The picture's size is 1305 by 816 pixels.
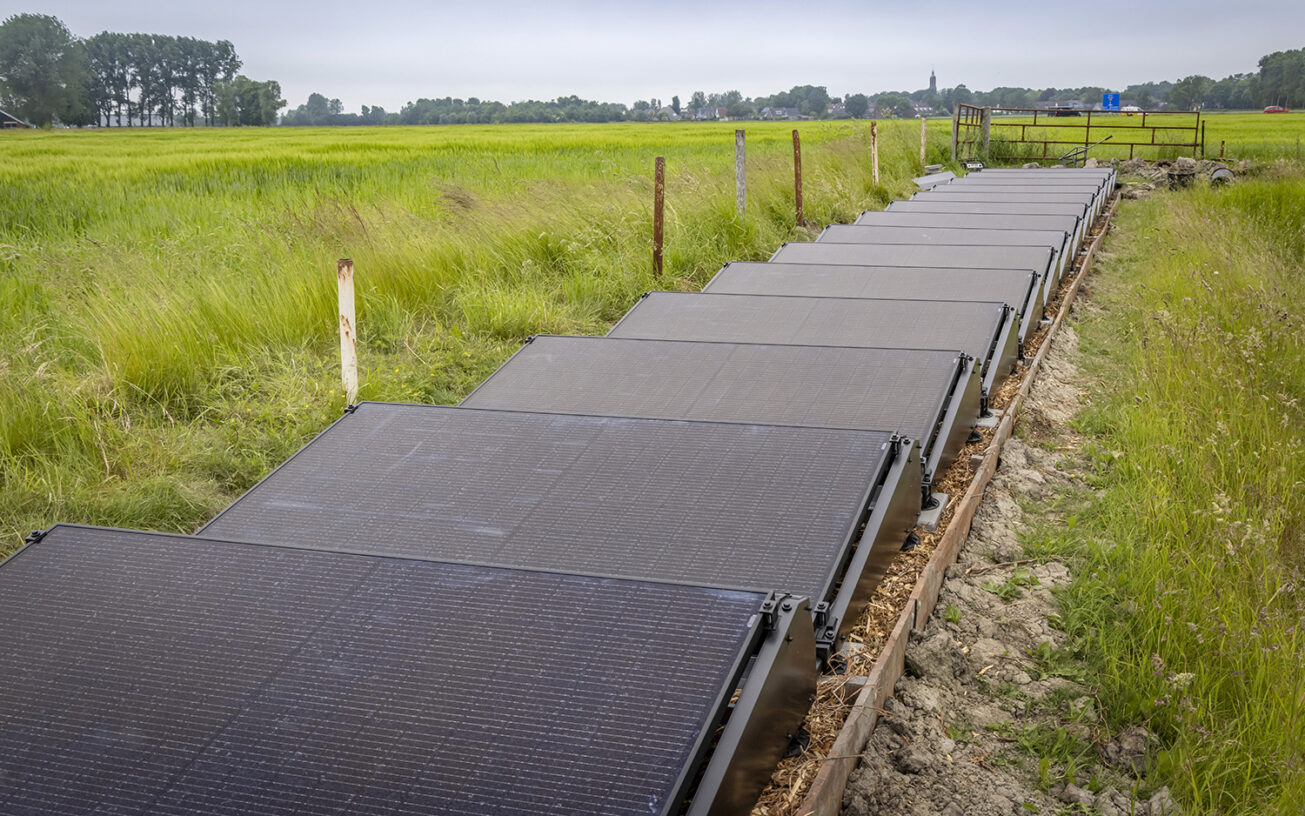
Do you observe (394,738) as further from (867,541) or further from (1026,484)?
(1026,484)

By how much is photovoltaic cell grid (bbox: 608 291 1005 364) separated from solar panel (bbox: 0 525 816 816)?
10.7ft

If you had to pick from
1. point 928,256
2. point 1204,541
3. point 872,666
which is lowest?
point 872,666

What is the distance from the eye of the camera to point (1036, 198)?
12.3m

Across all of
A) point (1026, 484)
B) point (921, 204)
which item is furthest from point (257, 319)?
point (921, 204)

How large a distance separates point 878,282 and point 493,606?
206 inches

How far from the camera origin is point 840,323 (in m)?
5.65

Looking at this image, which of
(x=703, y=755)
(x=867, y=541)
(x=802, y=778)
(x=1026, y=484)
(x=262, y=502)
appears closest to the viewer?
(x=703, y=755)

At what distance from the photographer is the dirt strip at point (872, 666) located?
2.35 metres

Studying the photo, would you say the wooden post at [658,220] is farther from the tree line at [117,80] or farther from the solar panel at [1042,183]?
the tree line at [117,80]

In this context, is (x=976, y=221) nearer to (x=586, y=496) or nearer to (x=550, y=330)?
(x=550, y=330)

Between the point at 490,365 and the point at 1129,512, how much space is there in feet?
11.9

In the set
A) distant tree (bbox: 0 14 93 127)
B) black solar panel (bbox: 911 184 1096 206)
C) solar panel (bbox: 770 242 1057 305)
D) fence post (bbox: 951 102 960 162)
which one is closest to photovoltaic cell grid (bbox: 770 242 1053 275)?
solar panel (bbox: 770 242 1057 305)

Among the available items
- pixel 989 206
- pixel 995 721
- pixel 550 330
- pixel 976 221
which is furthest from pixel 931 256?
pixel 995 721

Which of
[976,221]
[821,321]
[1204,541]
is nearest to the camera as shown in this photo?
[1204,541]
